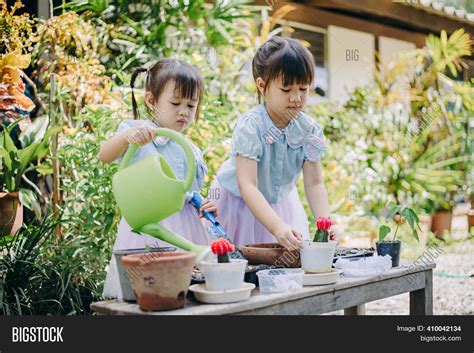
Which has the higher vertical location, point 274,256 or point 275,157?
point 275,157

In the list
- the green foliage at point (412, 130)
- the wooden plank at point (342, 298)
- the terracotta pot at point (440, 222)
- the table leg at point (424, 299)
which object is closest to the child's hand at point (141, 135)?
the wooden plank at point (342, 298)

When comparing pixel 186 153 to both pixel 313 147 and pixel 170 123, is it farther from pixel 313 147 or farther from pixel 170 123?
pixel 313 147

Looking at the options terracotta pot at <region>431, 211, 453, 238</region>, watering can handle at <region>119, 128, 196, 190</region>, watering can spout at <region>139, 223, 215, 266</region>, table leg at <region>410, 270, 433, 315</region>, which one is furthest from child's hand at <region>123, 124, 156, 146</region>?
terracotta pot at <region>431, 211, 453, 238</region>

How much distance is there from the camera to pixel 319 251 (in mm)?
1229

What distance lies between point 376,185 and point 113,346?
2.81 metres

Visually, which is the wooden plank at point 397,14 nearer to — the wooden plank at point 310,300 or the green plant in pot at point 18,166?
the green plant in pot at point 18,166

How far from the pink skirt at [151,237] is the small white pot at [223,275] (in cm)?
33

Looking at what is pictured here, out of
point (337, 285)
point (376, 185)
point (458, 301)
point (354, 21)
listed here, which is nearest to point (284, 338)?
point (337, 285)

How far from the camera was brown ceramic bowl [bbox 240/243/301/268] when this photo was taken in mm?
1305

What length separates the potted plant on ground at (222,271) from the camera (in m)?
1.06

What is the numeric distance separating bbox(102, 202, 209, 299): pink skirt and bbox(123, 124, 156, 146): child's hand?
261 mm

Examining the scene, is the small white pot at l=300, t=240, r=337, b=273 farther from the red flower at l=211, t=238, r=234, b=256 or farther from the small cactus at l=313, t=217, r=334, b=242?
the red flower at l=211, t=238, r=234, b=256

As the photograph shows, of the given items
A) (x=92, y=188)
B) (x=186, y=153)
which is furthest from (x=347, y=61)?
(x=186, y=153)

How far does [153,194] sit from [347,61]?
3.09 m
